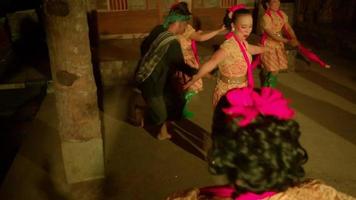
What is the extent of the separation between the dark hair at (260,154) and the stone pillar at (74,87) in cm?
254

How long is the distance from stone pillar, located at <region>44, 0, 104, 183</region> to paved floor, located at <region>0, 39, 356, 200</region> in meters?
0.31

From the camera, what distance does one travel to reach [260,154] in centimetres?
148

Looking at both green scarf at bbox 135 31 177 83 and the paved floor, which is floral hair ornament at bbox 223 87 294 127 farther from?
green scarf at bbox 135 31 177 83

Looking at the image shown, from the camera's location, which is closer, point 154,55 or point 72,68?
point 72,68

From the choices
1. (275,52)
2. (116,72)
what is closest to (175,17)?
(275,52)

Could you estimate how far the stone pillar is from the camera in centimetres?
359

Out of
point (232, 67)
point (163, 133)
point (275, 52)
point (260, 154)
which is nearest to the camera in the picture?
point (260, 154)

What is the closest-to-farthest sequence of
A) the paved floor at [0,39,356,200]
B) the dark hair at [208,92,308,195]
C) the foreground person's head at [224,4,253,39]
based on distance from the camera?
the dark hair at [208,92,308,195], the foreground person's head at [224,4,253,39], the paved floor at [0,39,356,200]

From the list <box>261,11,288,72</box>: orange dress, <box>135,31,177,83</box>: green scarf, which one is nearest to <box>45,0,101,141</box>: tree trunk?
<box>135,31,177,83</box>: green scarf

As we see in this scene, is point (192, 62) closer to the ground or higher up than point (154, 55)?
closer to the ground

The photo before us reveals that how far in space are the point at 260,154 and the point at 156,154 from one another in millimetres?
3553

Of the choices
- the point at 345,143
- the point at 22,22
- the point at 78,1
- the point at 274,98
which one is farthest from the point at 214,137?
the point at 22,22

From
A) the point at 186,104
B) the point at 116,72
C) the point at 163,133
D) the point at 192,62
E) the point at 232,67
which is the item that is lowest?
the point at 163,133

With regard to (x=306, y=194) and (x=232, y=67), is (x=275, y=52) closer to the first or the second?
(x=232, y=67)
